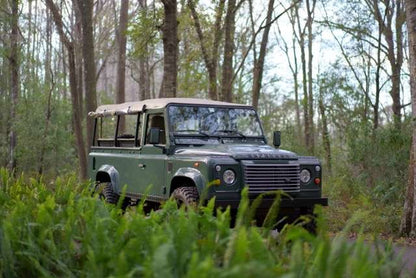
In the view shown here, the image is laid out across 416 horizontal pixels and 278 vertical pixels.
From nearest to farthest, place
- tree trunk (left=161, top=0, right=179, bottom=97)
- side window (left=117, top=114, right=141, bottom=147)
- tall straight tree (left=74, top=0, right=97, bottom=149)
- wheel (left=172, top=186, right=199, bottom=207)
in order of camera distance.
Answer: wheel (left=172, top=186, right=199, bottom=207)
side window (left=117, top=114, right=141, bottom=147)
tree trunk (left=161, top=0, right=179, bottom=97)
tall straight tree (left=74, top=0, right=97, bottom=149)

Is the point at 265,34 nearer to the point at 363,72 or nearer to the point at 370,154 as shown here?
the point at 363,72

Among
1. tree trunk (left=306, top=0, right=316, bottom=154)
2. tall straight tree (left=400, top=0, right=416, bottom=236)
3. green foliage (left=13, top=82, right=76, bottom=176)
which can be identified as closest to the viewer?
tall straight tree (left=400, top=0, right=416, bottom=236)

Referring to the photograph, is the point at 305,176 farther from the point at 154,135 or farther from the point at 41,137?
the point at 41,137

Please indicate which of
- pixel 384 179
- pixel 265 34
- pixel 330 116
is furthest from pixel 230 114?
pixel 330 116

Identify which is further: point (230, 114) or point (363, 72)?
point (363, 72)

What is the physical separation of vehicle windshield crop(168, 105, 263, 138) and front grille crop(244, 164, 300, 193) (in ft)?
4.77

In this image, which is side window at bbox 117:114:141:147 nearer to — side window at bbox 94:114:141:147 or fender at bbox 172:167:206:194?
side window at bbox 94:114:141:147

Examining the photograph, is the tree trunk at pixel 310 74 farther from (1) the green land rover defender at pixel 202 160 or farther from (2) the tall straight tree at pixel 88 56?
(1) the green land rover defender at pixel 202 160

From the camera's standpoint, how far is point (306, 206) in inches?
348

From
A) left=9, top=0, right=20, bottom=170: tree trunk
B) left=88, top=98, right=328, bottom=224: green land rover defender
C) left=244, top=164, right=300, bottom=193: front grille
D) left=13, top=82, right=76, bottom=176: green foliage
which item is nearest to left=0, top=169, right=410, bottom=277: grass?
left=88, top=98, right=328, bottom=224: green land rover defender

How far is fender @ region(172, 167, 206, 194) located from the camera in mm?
8203

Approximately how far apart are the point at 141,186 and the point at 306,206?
2.89 metres

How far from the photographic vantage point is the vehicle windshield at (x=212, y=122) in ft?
31.4

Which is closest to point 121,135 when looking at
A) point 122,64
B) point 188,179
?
point 188,179
